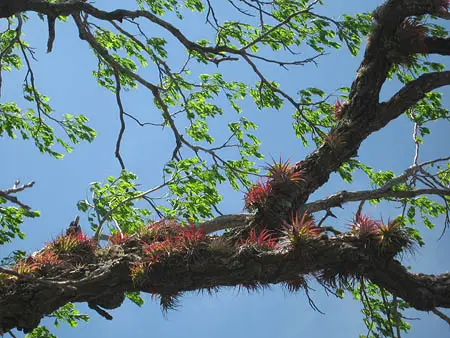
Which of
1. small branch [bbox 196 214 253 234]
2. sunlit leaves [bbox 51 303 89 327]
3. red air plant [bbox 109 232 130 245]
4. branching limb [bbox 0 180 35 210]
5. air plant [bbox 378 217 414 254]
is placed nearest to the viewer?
branching limb [bbox 0 180 35 210]

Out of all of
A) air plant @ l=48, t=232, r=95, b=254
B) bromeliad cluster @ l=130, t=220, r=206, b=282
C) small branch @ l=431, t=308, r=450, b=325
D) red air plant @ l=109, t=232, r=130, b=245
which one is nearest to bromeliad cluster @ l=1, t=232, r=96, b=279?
air plant @ l=48, t=232, r=95, b=254

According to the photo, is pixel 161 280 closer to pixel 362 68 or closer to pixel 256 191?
pixel 256 191

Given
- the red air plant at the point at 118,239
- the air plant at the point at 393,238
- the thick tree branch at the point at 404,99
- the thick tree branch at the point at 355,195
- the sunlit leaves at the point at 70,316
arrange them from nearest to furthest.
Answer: the air plant at the point at 393,238 < the red air plant at the point at 118,239 < the thick tree branch at the point at 404,99 < the thick tree branch at the point at 355,195 < the sunlit leaves at the point at 70,316

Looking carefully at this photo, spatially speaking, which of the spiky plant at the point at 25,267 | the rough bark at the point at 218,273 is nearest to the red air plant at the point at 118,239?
the rough bark at the point at 218,273

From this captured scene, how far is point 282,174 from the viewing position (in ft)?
19.0

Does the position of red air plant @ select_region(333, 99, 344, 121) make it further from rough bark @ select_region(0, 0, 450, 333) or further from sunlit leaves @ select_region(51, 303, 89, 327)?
sunlit leaves @ select_region(51, 303, 89, 327)

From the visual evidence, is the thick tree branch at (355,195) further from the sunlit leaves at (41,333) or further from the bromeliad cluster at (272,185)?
the sunlit leaves at (41,333)

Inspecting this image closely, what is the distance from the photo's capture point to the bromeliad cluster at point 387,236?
4.62 m

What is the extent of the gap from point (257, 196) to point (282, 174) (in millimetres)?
340

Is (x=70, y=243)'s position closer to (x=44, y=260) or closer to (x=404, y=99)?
(x=44, y=260)

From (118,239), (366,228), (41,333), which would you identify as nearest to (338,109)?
(366,228)

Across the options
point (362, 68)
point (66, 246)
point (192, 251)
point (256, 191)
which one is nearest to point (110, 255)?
point (66, 246)

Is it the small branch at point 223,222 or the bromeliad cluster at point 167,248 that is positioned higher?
the small branch at point 223,222

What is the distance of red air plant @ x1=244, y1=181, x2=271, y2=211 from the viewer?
5715 millimetres
